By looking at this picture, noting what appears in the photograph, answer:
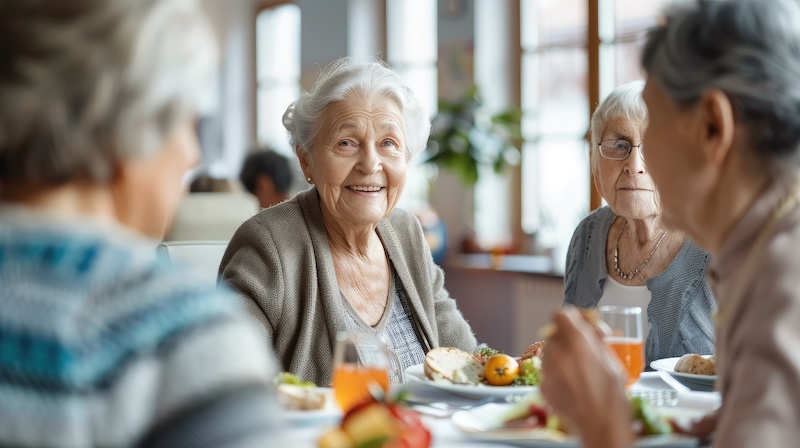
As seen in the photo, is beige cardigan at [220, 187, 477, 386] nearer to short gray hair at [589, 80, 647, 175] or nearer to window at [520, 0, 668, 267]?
short gray hair at [589, 80, 647, 175]

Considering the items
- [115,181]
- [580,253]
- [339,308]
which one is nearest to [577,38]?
[580,253]

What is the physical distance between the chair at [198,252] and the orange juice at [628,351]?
137 cm

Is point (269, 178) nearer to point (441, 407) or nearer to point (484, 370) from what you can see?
point (484, 370)

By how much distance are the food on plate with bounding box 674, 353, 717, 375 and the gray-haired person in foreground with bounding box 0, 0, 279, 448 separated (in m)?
1.27

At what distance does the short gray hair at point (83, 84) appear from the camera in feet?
2.79

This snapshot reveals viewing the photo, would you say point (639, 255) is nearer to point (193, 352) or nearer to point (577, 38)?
point (193, 352)

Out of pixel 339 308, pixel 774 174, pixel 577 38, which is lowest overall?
pixel 339 308

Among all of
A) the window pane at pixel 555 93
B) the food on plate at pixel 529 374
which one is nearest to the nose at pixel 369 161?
the food on plate at pixel 529 374

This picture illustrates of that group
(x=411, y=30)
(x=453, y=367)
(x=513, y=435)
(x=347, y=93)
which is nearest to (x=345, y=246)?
(x=347, y=93)

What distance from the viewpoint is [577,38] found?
6.16m

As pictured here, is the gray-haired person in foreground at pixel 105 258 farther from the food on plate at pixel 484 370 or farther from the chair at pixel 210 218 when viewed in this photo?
the chair at pixel 210 218

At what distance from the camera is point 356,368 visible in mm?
1506

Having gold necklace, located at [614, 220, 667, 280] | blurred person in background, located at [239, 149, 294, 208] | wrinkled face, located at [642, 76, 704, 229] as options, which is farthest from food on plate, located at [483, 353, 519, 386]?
blurred person in background, located at [239, 149, 294, 208]

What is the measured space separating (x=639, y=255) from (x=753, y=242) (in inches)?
58.3
